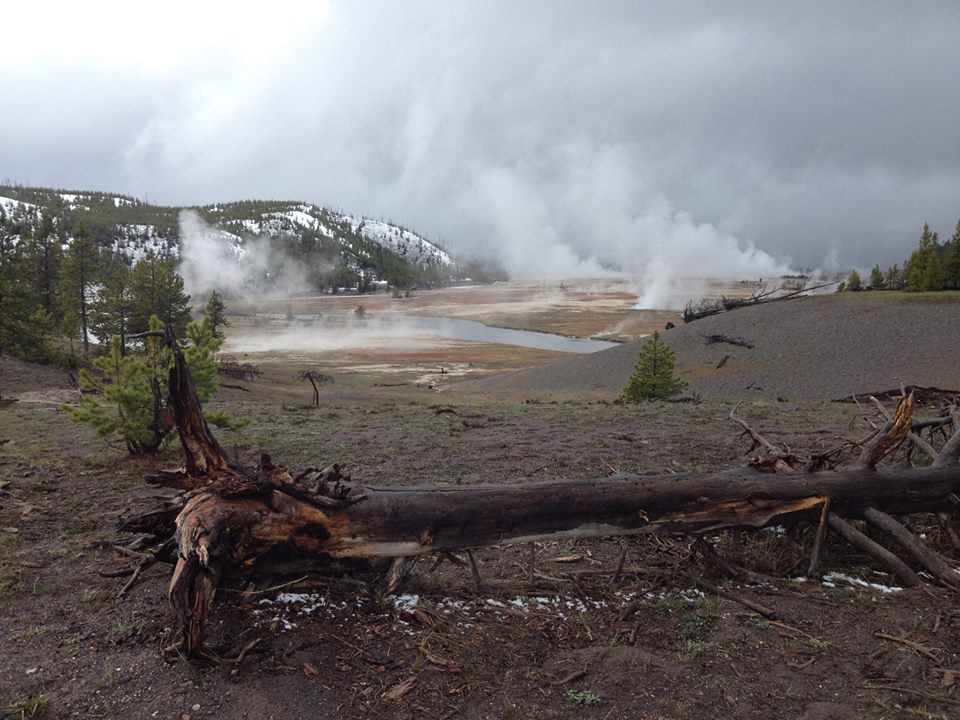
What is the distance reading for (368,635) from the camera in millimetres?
4848

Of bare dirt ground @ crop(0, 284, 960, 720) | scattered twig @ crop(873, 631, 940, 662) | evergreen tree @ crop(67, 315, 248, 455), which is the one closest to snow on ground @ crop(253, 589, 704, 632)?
bare dirt ground @ crop(0, 284, 960, 720)

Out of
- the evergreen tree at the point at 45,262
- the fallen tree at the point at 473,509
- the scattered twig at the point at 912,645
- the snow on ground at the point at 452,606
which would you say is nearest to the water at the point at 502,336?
the evergreen tree at the point at 45,262

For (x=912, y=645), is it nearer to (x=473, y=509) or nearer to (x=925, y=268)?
(x=473, y=509)

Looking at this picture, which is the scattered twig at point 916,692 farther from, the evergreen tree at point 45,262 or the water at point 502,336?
the water at point 502,336

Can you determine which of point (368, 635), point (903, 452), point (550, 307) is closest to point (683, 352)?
point (903, 452)

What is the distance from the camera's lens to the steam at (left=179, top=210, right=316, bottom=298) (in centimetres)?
16200

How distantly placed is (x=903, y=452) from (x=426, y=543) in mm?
9473

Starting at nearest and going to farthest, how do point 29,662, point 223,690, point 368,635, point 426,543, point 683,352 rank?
1. point 223,690
2. point 29,662
3. point 368,635
4. point 426,543
5. point 683,352

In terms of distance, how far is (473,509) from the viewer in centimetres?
565

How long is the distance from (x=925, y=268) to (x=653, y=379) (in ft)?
159

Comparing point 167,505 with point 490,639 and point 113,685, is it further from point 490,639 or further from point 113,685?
point 490,639

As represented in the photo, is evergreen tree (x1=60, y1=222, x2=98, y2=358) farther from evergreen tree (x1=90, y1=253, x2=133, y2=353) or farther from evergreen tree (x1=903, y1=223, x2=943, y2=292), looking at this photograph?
evergreen tree (x1=903, y1=223, x2=943, y2=292)

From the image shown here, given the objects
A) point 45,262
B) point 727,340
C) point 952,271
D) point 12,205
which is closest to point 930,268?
point 952,271

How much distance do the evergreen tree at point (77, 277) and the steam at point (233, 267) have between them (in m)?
111
